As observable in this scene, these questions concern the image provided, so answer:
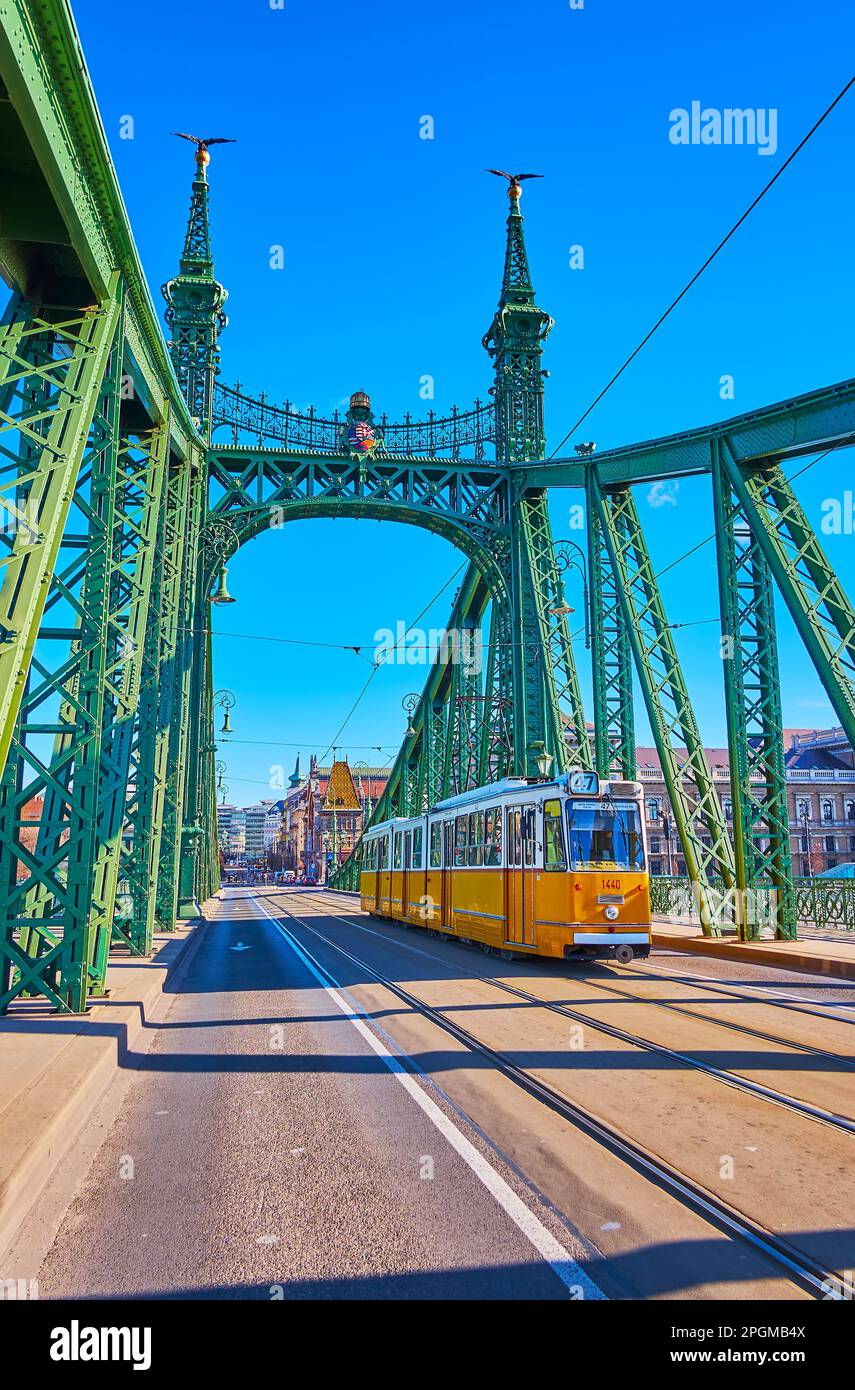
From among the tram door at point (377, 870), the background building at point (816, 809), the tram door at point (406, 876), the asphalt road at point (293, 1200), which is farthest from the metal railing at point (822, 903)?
the background building at point (816, 809)

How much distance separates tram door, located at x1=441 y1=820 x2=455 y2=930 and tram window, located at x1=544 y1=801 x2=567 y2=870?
19.7 ft

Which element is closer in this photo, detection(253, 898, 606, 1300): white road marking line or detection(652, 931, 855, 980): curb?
detection(253, 898, 606, 1300): white road marking line

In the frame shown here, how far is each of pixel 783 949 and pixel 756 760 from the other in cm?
335

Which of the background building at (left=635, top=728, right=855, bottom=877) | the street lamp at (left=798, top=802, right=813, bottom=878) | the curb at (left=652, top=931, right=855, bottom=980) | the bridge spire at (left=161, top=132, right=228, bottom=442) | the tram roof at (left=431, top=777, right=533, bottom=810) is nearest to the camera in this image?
the curb at (left=652, top=931, right=855, bottom=980)

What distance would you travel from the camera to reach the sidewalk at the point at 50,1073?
4922 mm

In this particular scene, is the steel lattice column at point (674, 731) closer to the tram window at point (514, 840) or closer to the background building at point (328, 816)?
the tram window at point (514, 840)

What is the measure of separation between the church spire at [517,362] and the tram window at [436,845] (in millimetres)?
11578

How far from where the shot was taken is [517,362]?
90.9ft

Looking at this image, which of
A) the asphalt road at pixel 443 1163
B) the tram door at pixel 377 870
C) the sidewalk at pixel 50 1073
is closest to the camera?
the asphalt road at pixel 443 1163

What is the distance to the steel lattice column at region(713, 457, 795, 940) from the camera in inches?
662

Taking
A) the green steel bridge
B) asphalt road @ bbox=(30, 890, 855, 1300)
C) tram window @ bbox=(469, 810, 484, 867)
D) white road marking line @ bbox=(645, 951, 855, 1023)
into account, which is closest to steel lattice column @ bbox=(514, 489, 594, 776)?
the green steel bridge

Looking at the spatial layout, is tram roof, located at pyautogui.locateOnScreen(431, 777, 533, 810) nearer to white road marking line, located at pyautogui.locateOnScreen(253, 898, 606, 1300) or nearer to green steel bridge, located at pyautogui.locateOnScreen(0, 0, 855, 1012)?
green steel bridge, located at pyautogui.locateOnScreen(0, 0, 855, 1012)

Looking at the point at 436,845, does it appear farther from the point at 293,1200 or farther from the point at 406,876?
the point at 293,1200
